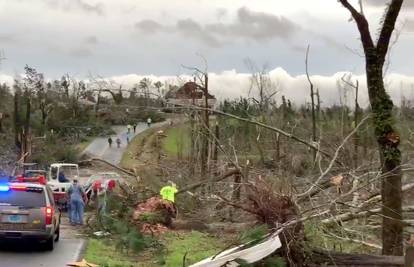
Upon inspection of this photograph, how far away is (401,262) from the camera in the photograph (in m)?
8.95

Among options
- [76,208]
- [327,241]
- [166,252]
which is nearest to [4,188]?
[166,252]

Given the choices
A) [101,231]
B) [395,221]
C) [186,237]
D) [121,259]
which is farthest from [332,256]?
[101,231]

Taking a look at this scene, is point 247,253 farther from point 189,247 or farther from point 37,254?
point 37,254

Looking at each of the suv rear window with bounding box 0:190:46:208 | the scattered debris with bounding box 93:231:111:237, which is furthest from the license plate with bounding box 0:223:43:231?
the scattered debris with bounding box 93:231:111:237

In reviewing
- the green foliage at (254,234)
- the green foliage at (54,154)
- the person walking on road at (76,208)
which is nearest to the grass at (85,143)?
the green foliage at (54,154)

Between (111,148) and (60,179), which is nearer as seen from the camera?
(60,179)

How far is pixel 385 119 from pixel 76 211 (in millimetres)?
12509

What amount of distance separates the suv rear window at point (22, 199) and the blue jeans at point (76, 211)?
237 inches

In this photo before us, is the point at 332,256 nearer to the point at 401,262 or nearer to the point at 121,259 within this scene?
the point at 401,262

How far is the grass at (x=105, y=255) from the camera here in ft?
43.2

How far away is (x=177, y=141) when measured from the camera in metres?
40.8

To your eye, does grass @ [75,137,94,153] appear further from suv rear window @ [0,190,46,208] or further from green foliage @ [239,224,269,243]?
green foliage @ [239,224,269,243]

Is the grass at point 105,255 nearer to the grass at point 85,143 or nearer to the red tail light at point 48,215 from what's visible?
the red tail light at point 48,215

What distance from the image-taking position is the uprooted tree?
1037 cm
